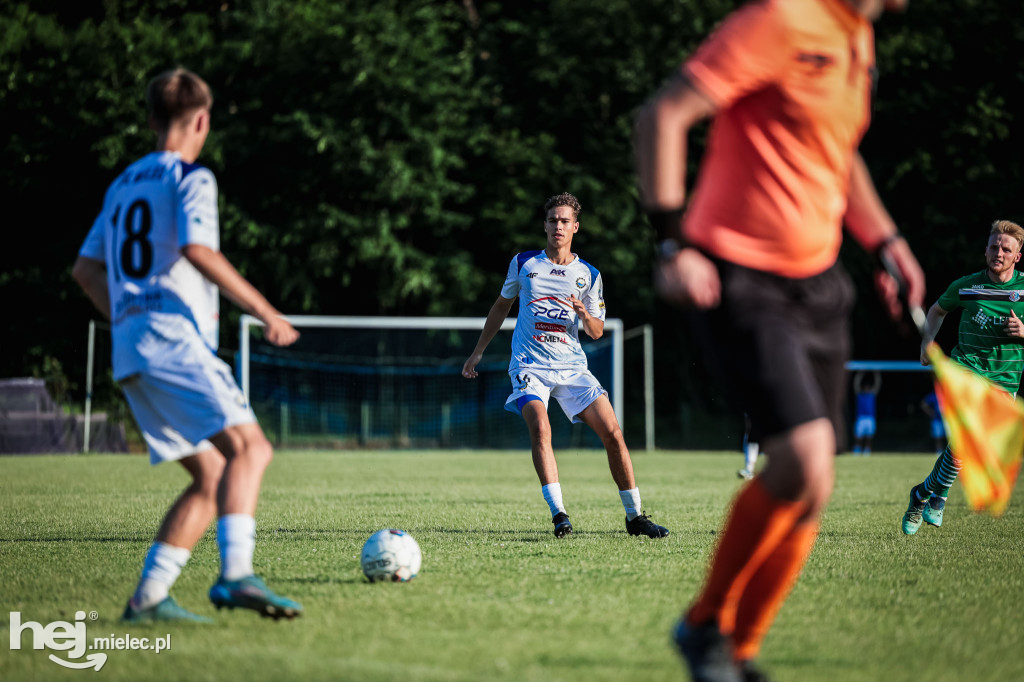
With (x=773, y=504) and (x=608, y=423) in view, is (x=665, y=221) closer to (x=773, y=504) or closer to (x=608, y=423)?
(x=773, y=504)

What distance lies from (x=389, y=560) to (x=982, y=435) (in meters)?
2.94

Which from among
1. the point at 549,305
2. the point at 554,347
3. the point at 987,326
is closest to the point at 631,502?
the point at 554,347

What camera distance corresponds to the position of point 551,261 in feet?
26.1

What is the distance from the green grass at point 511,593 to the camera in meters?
3.71

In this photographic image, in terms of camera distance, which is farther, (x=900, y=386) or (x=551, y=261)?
(x=900, y=386)

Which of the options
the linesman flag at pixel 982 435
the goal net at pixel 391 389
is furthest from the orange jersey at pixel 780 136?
the goal net at pixel 391 389

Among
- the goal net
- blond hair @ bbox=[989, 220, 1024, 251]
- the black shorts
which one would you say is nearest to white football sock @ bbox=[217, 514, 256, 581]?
the black shorts

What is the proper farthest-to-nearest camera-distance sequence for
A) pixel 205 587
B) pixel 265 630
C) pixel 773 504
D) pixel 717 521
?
1. pixel 717 521
2. pixel 205 587
3. pixel 265 630
4. pixel 773 504

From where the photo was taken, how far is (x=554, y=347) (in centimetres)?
798

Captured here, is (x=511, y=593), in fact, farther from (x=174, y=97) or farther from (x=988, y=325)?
(x=988, y=325)

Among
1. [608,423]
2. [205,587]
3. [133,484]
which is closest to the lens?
[205,587]

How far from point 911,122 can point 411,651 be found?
28.9m

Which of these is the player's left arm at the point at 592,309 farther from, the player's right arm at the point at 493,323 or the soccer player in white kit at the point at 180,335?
the soccer player in white kit at the point at 180,335

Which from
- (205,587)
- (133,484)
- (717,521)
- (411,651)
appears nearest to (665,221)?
(411,651)
